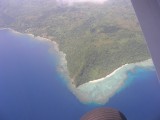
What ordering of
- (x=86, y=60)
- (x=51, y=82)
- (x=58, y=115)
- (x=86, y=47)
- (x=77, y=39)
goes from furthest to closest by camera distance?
1. (x=77, y=39)
2. (x=86, y=47)
3. (x=86, y=60)
4. (x=51, y=82)
5. (x=58, y=115)

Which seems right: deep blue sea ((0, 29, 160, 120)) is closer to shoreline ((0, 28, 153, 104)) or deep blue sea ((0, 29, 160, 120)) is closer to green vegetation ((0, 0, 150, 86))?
shoreline ((0, 28, 153, 104))

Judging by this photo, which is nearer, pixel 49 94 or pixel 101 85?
pixel 49 94

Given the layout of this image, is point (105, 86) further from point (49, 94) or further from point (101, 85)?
point (49, 94)

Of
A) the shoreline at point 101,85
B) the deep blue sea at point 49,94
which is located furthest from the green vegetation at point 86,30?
the deep blue sea at point 49,94

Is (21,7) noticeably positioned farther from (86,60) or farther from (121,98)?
(121,98)

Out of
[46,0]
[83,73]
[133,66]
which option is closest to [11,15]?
[46,0]

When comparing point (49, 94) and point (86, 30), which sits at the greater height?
point (86, 30)

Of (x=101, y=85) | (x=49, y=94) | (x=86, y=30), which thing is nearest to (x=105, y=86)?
(x=101, y=85)

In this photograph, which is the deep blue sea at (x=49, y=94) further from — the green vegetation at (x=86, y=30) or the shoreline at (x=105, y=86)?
the green vegetation at (x=86, y=30)
